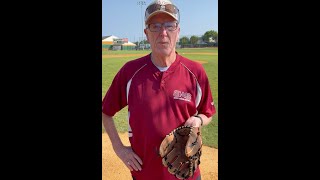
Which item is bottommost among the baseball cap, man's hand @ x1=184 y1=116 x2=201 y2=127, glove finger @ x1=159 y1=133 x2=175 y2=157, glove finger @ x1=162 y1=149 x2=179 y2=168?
glove finger @ x1=162 y1=149 x2=179 y2=168

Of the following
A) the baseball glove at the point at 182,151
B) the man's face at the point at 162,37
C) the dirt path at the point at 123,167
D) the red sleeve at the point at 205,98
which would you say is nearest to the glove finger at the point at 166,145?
the baseball glove at the point at 182,151

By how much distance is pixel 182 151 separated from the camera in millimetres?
1553

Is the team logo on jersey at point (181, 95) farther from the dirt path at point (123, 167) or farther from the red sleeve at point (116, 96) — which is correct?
the dirt path at point (123, 167)

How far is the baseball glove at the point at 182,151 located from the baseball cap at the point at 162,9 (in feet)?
2.02

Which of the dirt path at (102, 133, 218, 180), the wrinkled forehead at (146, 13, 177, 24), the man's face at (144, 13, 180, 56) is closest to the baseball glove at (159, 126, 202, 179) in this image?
the man's face at (144, 13, 180, 56)

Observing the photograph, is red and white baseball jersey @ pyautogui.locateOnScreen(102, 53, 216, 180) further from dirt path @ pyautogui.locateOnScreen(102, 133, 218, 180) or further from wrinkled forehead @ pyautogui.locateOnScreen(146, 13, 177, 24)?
dirt path @ pyautogui.locateOnScreen(102, 133, 218, 180)

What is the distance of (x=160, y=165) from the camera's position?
1.48 metres

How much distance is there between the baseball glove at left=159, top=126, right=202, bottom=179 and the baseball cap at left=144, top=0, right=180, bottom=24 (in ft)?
2.02

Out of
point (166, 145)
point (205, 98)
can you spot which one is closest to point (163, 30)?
point (205, 98)

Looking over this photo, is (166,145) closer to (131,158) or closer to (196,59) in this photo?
(131,158)

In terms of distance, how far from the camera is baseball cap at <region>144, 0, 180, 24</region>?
138 centimetres
